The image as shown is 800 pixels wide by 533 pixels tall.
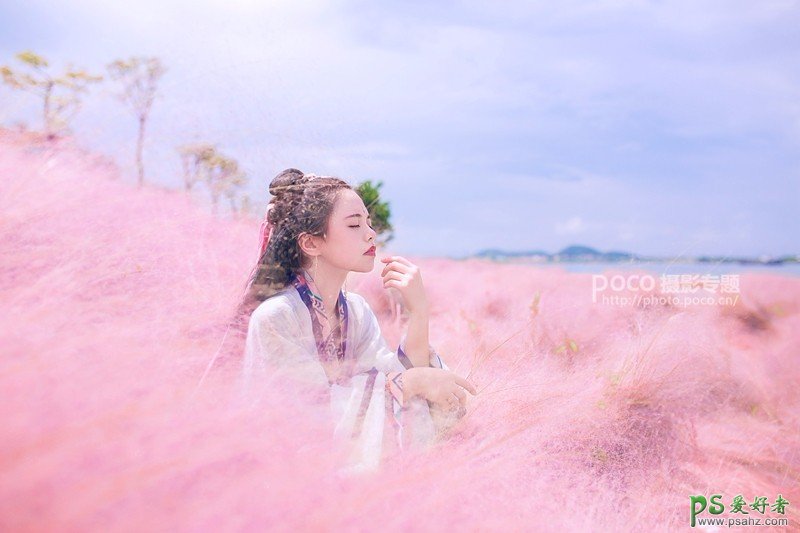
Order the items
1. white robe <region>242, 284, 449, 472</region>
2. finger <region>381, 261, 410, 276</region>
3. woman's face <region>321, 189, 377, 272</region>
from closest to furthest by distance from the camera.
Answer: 1. white robe <region>242, 284, 449, 472</region>
2. woman's face <region>321, 189, 377, 272</region>
3. finger <region>381, 261, 410, 276</region>

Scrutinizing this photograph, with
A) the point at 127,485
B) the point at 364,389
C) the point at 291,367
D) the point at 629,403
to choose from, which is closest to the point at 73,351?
the point at 127,485

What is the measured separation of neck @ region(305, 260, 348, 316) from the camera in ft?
7.00

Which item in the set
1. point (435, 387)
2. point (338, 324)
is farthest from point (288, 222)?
point (435, 387)

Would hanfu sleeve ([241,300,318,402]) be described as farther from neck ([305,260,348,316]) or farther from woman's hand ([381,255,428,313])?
woman's hand ([381,255,428,313])

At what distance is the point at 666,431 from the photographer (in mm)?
2461

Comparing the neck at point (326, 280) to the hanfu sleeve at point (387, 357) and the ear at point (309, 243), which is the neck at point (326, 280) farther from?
the hanfu sleeve at point (387, 357)

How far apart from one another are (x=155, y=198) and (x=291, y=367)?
861 millimetres

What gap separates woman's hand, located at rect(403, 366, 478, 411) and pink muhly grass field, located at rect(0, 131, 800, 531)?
0.25ft

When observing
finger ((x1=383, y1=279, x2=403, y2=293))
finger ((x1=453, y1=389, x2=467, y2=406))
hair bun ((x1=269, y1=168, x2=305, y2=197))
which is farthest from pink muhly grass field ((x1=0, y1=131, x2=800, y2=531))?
finger ((x1=383, y1=279, x2=403, y2=293))

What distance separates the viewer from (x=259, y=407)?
1.31 m

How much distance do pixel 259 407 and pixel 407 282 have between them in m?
0.91

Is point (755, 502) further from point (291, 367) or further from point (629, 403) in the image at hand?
point (291, 367)

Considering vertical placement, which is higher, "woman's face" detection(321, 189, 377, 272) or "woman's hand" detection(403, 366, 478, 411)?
"woman's face" detection(321, 189, 377, 272)

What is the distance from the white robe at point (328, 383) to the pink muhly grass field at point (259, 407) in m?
0.07
